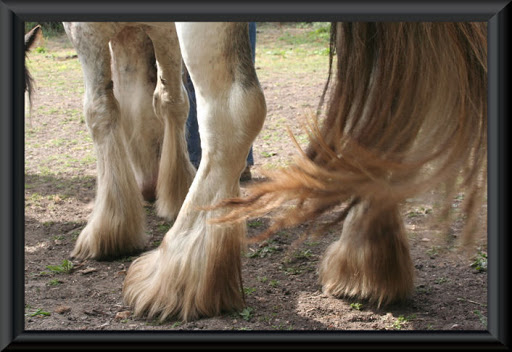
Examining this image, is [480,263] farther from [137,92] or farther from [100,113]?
[137,92]

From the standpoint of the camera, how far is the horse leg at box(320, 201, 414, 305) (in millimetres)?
2600

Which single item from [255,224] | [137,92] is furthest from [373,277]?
[137,92]

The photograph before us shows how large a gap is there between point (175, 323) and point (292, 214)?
818 mm

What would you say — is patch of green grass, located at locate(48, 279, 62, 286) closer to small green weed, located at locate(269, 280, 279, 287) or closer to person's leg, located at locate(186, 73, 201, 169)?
small green weed, located at locate(269, 280, 279, 287)

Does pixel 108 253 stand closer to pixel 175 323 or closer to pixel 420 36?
pixel 175 323

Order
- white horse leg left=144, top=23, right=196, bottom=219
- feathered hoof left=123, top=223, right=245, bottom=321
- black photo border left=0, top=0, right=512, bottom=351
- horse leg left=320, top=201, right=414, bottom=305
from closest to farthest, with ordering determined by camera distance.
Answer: black photo border left=0, top=0, right=512, bottom=351
feathered hoof left=123, top=223, right=245, bottom=321
horse leg left=320, top=201, right=414, bottom=305
white horse leg left=144, top=23, right=196, bottom=219

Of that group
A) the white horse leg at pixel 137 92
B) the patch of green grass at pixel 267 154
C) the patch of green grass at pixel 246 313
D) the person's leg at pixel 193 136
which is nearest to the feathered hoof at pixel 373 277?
the patch of green grass at pixel 246 313

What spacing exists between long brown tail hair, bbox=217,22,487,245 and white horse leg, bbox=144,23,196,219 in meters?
1.67

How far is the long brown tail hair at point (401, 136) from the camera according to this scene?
1854 mm

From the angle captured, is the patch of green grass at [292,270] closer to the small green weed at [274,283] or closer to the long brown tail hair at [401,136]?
the small green weed at [274,283]

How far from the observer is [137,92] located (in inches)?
157

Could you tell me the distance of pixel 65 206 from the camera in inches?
164

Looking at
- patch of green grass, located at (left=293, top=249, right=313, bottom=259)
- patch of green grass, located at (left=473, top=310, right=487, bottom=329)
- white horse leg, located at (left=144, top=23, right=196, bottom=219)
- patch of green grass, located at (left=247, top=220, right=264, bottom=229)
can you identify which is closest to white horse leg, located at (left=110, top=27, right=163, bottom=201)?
white horse leg, located at (left=144, top=23, right=196, bottom=219)
